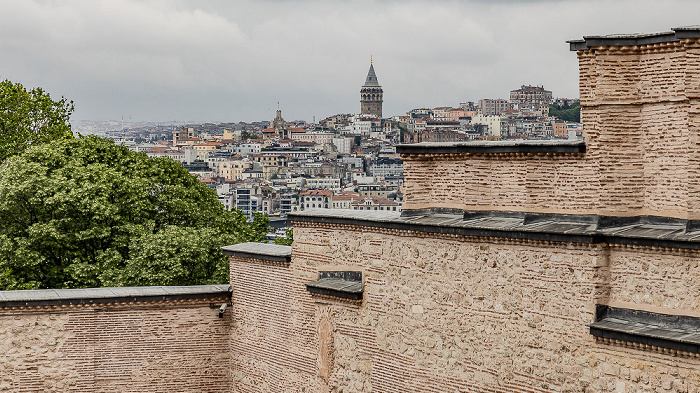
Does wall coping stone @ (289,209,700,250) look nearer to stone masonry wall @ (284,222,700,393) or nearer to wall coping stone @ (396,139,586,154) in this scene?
stone masonry wall @ (284,222,700,393)

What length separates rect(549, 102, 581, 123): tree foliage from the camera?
166250 mm

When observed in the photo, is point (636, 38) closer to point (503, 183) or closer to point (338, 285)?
point (503, 183)

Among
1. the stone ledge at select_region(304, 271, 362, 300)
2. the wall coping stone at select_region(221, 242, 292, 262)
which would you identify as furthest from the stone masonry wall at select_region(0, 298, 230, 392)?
the stone ledge at select_region(304, 271, 362, 300)

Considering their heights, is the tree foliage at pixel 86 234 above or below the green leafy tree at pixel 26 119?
below

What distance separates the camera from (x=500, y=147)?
1185cm

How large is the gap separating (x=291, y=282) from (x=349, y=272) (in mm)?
1383

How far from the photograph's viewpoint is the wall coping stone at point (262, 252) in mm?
15023

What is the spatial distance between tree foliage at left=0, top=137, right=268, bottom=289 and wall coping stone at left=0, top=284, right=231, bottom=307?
12.6 feet

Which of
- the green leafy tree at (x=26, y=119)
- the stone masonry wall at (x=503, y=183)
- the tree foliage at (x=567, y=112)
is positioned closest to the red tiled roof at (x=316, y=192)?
the tree foliage at (x=567, y=112)

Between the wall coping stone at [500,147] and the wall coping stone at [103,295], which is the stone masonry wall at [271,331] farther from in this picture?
the wall coping stone at [500,147]

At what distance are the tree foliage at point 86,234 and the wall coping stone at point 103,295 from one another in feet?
12.6

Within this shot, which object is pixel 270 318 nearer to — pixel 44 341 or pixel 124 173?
pixel 44 341

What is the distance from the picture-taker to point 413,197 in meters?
13.0

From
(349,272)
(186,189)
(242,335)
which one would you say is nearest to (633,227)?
(349,272)
